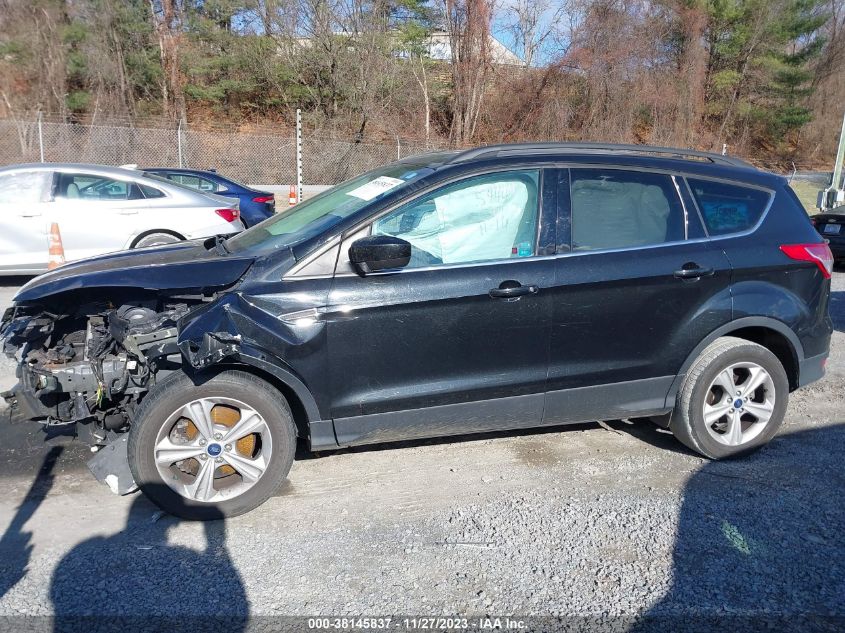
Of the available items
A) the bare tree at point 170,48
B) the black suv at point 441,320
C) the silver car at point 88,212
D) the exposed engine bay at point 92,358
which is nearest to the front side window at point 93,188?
the silver car at point 88,212

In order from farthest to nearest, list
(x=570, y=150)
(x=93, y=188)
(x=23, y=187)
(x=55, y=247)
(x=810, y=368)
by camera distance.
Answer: (x=93, y=188) → (x=23, y=187) → (x=55, y=247) → (x=810, y=368) → (x=570, y=150)

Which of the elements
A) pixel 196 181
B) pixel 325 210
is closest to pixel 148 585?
pixel 325 210

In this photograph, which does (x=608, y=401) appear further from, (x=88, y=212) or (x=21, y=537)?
(x=88, y=212)

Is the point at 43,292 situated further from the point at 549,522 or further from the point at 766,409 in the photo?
the point at 766,409

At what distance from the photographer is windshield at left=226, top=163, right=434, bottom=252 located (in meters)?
4.00

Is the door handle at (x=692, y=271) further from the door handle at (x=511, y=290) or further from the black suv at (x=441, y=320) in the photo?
the door handle at (x=511, y=290)

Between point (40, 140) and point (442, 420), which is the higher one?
point (40, 140)

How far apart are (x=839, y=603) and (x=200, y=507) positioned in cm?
300

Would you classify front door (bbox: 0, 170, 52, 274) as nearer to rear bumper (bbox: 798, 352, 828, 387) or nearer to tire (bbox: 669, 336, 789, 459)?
tire (bbox: 669, 336, 789, 459)

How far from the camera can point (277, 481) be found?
372 cm

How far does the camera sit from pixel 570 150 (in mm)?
4266

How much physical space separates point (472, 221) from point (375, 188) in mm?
625

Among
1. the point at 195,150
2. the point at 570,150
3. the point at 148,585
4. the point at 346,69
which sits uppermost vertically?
the point at 346,69

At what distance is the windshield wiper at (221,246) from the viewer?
4.16 m
